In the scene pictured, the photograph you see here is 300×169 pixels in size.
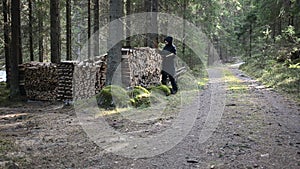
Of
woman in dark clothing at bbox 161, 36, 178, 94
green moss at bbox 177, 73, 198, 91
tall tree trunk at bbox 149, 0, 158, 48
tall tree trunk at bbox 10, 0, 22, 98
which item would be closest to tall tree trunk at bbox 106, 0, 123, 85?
woman in dark clothing at bbox 161, 36, 178, 94

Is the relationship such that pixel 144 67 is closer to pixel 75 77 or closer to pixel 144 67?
pixel 144 67

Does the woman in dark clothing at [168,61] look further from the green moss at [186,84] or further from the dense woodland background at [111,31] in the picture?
the dense woodland background at [111,31]

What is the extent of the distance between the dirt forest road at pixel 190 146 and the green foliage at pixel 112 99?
1207mm

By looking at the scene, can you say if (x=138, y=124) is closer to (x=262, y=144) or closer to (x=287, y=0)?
(x=262, y=144)

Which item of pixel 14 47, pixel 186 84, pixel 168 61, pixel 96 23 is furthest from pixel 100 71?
pixel 96 23

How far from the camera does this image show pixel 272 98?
36.8ft

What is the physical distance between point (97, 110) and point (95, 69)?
11.4 ft

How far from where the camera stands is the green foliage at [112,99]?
9797mm

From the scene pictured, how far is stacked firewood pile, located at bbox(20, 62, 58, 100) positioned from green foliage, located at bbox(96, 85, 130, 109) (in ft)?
12.4

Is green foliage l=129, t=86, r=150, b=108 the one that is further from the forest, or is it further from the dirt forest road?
the dirt forest road

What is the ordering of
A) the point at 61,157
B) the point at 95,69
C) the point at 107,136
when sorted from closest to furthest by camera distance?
1. the point at 61,157
2. the point at 107,136
3. the point at 95,69

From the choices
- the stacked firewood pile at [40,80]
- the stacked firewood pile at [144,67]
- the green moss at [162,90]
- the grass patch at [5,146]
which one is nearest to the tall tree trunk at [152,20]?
the stacked firewood pile at [144,67]

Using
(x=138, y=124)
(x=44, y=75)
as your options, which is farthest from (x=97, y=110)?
(x=44, y=75)

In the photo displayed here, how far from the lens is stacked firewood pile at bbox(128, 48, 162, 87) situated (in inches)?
523
